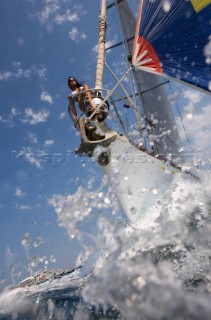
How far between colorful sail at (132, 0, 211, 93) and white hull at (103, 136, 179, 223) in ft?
8.17

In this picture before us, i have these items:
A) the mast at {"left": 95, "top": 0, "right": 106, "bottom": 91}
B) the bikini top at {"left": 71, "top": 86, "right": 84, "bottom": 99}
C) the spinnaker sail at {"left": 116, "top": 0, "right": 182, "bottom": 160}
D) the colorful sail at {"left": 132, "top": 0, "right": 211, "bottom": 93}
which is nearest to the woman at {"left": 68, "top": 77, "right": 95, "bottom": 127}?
the bikini top at {"left": 71, "top": 86, "right": 84, "bottom": 99}

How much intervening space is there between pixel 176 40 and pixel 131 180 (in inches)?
159

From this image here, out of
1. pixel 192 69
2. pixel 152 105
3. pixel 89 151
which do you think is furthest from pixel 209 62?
pixel 152 105

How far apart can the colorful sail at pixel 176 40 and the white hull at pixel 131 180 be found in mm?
2490

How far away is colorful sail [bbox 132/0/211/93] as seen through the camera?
6.40m

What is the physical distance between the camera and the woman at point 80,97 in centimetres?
593

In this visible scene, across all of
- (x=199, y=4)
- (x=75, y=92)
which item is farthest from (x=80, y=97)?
(x=199, y=4)

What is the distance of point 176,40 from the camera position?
6.62 meters

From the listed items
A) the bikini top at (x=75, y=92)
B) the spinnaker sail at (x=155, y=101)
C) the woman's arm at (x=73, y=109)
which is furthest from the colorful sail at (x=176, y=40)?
the spinnaker sail at (x=155, y=101)

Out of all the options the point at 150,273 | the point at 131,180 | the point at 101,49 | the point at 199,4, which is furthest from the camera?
the point at 101,49

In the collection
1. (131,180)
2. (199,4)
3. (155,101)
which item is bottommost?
(131,180)

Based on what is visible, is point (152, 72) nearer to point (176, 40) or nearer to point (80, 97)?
point (176, 40)

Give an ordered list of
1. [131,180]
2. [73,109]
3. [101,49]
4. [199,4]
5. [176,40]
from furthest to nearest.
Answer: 1. [101,49]
2. [199,4]
3. [176,40]
4. [73,109]
5. [131,180]

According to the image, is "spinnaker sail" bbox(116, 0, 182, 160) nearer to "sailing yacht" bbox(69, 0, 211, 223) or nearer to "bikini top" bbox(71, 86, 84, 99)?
"sailing yacht" bbox(69, 0, 211, 223)
